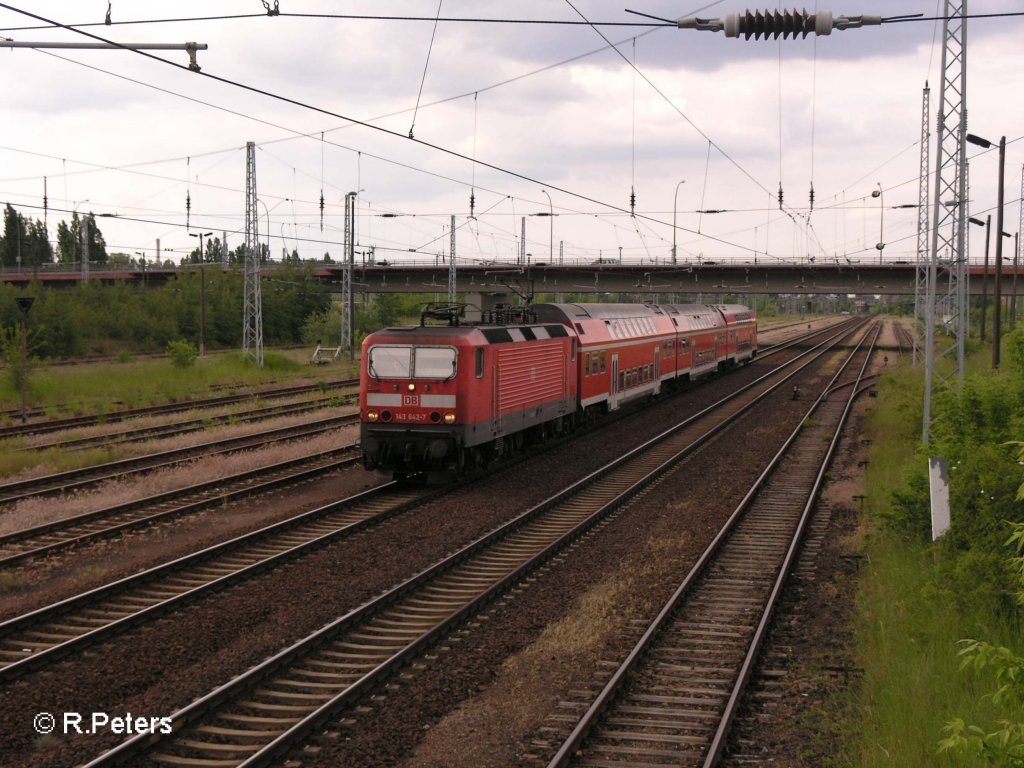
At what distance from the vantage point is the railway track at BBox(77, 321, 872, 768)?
7805 mm

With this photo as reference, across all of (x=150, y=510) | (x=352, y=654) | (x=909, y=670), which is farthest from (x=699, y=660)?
(x=150, y=510)

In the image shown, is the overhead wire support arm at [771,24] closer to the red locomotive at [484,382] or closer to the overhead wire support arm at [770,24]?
the overhead wire support arm at [770,24]

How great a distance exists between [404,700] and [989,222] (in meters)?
47.7

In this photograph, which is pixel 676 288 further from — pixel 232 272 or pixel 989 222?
pixel 232 272

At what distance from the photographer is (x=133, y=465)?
21016mm

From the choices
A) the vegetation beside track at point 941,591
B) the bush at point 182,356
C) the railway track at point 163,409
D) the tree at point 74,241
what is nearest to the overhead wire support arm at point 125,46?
the vegetation beside track at point 941,591

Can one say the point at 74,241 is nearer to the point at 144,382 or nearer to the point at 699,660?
the point at 144,382

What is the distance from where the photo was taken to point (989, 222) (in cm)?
4825

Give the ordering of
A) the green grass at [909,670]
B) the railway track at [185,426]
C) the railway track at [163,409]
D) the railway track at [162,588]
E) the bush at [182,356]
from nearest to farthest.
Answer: the green grass at [909,670]
the railway track at [162,588]
the railway track at [185,426]
the railway track at [163,409]
the bush at [182,356]

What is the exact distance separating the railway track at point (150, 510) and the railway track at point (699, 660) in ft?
27.9

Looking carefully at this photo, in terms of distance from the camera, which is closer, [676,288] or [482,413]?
[482,413]

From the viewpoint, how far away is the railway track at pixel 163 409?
26844 mm

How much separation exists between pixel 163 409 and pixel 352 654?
23902mm

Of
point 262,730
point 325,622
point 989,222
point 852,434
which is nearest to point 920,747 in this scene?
point 262,730
